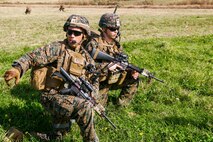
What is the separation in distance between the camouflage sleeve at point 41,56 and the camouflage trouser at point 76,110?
56cm

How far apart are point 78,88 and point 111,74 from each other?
199cm

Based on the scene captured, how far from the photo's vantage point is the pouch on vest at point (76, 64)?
234 inches

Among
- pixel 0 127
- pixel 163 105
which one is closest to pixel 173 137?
pixel 163 105

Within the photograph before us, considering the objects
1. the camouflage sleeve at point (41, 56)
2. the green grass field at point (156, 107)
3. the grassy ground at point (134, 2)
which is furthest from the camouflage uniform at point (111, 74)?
the grassy ground at point (134, 2)

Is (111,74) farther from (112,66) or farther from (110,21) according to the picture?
(110,21)

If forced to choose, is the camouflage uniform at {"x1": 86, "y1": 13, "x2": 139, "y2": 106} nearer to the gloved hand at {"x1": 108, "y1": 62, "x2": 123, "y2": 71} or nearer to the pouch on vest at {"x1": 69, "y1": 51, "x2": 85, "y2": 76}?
the gloved hand at {"x1": 108, "y1": 62, "x2": 123, "y2": 71}

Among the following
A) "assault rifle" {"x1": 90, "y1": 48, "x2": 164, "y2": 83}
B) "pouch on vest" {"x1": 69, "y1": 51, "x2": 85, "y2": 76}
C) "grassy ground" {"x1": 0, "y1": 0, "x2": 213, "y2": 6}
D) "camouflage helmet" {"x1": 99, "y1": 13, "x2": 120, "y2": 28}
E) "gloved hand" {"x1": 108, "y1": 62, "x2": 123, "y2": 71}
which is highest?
"camouflage helmet" {"x1": 99, "y1": 13, "x2": 120, "y2": 28}

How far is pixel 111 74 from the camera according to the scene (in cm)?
769

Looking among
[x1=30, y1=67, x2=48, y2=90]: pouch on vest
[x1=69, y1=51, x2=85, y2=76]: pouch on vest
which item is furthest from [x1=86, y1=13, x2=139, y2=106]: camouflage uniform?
[x1=30, y1=67, x2=48, y2=90]: pouch on vest

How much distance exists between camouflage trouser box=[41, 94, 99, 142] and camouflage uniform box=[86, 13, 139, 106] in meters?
1.78

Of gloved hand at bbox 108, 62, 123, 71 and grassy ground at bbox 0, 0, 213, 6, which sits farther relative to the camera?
grassy ground at bbox 0, 0, 213, 6

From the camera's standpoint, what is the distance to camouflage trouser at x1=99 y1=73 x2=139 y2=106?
7.89 m

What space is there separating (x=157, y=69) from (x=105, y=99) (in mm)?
3524

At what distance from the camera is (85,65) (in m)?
6.18
